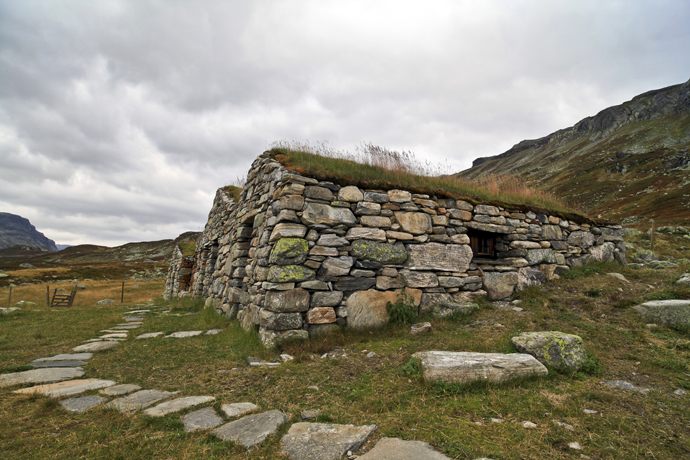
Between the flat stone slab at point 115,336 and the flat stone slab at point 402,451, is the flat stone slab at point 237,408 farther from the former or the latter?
the flat stone slab at point 115,336

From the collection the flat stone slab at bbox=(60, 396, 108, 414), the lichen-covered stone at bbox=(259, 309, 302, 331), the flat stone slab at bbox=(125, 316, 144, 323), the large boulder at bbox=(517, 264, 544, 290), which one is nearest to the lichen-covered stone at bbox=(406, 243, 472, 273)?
the large boulder at bbox=(517, 264, 544, 290)

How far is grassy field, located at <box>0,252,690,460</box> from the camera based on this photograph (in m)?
2.25

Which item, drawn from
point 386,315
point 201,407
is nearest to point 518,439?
point 201,407

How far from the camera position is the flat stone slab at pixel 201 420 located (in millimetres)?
2639

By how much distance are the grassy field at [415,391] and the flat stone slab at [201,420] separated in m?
0.10

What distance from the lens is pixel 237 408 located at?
3021 mm

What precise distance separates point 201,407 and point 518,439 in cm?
279

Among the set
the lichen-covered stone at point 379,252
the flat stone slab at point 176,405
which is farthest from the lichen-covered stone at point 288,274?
the flat stone slab at point 176,405

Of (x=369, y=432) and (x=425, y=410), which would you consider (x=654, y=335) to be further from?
(x=369, y=432)

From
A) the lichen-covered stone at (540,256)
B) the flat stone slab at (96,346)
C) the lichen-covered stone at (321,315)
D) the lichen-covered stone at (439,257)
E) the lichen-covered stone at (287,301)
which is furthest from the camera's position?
the lichen-covered stone at (540,256)

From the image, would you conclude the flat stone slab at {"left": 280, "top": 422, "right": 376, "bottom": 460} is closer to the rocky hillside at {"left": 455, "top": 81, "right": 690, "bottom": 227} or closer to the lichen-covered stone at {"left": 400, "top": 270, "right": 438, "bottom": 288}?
the lichen-covered stone at {"left": 400, "top": 270, "right": 438, "bottom": 288}

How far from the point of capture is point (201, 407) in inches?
121

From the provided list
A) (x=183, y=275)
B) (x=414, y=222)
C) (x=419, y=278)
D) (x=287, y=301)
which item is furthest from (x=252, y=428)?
(x=183, y=275)

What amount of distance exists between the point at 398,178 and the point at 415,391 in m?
4.88
